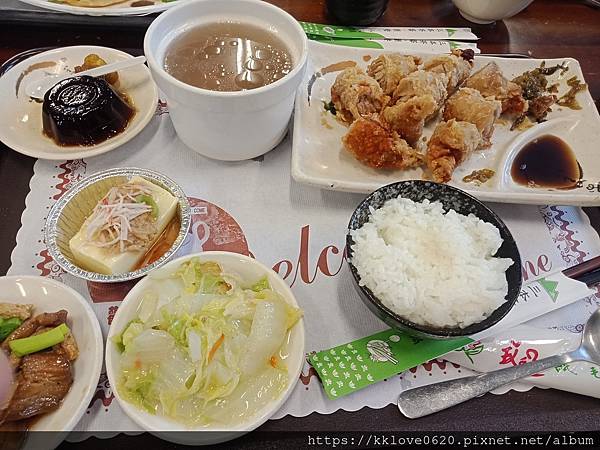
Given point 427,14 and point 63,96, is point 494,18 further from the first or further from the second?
point 63,96

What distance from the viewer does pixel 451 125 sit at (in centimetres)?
201

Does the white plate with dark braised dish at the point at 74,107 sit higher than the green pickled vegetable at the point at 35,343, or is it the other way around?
the white plate with dark braised dish at the point at 74,107

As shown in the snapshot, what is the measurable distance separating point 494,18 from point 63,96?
7.54ft

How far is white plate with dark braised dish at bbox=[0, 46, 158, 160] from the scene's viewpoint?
6.44 feet

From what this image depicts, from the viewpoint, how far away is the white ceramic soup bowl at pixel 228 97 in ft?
5.85

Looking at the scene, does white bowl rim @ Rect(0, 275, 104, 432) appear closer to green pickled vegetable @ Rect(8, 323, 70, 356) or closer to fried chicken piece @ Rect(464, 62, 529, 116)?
green pickled vegetable @ Rect(8, 323, 70, 356)

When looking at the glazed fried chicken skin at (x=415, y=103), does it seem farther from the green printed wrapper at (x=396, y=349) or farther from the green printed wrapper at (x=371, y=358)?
the green printed wrapper at (x=371, y=358)

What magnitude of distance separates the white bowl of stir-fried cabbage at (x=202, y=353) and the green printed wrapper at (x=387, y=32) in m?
1.64

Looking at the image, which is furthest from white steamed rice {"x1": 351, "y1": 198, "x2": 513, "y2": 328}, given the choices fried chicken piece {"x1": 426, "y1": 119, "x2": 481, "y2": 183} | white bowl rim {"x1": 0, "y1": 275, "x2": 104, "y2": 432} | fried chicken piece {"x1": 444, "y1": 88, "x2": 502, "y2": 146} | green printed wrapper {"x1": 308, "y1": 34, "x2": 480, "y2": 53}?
green printed wrapper {"x1": 308, "y1": 34, "x2": 480, "y2": 53}

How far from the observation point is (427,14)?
2902 mm

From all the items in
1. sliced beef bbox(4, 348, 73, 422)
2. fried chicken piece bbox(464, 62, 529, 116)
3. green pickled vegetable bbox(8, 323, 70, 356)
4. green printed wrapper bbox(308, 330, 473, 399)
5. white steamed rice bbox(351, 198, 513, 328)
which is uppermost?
fried chicken piece bbox(464, 62, 529, 116)

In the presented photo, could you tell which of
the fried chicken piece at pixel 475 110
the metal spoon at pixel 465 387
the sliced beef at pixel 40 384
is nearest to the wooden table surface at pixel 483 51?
the metal spoon at pixel 465 387

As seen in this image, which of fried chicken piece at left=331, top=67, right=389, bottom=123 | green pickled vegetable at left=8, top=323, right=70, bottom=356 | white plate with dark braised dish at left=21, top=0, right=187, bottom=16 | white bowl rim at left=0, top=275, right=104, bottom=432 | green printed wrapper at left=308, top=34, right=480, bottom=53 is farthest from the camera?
green printed wrapper at left=308, top=34, right=480, bottom=53

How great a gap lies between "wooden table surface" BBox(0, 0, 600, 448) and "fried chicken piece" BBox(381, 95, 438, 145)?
95 cm
